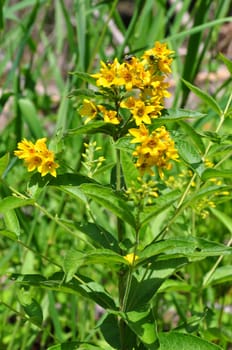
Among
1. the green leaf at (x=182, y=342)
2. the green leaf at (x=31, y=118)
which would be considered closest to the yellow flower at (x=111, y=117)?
the green leaf at (x=182, y=342)

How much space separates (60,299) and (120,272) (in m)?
1.12

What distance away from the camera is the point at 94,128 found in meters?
1.05

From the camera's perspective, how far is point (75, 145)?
2.11 meters

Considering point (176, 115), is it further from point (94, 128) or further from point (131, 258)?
point (131, 258)

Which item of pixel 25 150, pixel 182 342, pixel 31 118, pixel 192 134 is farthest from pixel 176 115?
pixel 31 118

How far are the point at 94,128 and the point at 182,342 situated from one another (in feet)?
1.21

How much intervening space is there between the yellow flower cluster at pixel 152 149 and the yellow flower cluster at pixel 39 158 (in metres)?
0.14

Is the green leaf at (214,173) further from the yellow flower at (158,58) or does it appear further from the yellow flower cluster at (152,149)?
the yellow flower at (158,58)

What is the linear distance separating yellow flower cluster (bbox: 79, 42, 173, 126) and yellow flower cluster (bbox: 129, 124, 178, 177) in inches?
0.8

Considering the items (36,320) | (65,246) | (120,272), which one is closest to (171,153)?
(120,272)

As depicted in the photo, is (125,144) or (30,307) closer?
(125,144)

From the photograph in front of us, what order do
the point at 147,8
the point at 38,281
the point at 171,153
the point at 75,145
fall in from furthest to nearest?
the point at 75,145 → the point at 147,8 → the point at 38,281 → the point at 171,153

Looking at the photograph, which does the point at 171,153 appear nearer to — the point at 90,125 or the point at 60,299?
the point at 90,125

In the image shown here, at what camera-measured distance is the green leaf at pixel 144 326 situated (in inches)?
39.2
